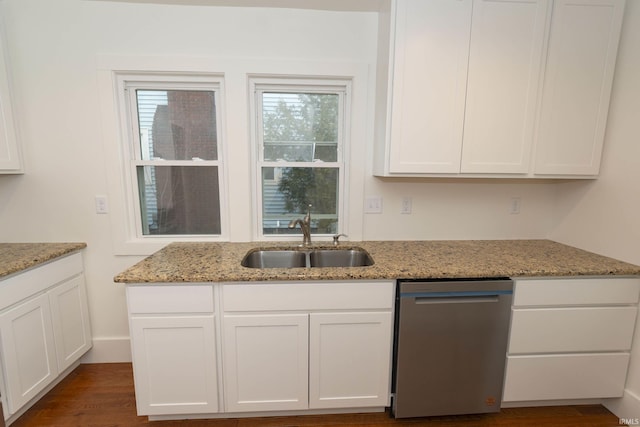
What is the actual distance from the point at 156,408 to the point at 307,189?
1635 millimetres

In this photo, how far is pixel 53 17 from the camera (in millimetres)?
1844

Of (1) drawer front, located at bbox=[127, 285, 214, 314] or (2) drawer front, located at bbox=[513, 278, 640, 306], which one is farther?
(2) drawer front, located at bbox=[513, 278, 640, 306]

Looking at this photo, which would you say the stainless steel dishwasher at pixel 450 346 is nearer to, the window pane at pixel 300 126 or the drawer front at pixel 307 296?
the drawer front at pixel 307 296

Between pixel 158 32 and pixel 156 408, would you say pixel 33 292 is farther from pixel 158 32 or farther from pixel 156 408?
pixel 158 32

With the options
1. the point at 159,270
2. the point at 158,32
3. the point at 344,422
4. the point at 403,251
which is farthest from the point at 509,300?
the point at 158,32

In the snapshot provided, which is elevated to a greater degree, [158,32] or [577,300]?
[158,32]

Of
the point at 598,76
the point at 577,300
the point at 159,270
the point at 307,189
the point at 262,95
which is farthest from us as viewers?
the point at 307,189

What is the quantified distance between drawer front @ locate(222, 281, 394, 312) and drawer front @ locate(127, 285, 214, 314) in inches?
4.1

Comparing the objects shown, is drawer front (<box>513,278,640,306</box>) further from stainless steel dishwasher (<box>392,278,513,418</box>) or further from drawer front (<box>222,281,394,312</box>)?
drawer front (<box>222,281,394,312</box>)

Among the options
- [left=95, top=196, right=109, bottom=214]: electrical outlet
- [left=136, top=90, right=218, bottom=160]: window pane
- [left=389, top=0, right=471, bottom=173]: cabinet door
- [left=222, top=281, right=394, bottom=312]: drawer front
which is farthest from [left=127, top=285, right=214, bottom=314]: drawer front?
[left=389, top=0, right=471, bottom=173]: cabinet door

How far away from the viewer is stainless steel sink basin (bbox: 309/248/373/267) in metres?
2.03

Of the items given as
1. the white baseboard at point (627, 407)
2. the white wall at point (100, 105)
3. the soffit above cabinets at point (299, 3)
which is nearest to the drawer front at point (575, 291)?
the white baseboard at point (627, 407)

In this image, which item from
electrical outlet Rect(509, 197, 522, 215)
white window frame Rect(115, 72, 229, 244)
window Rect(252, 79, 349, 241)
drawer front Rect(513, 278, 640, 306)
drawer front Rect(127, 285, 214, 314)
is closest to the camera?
drawer front Rect(127, 285, 214, 314)

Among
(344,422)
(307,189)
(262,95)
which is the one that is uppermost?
(262,95)
